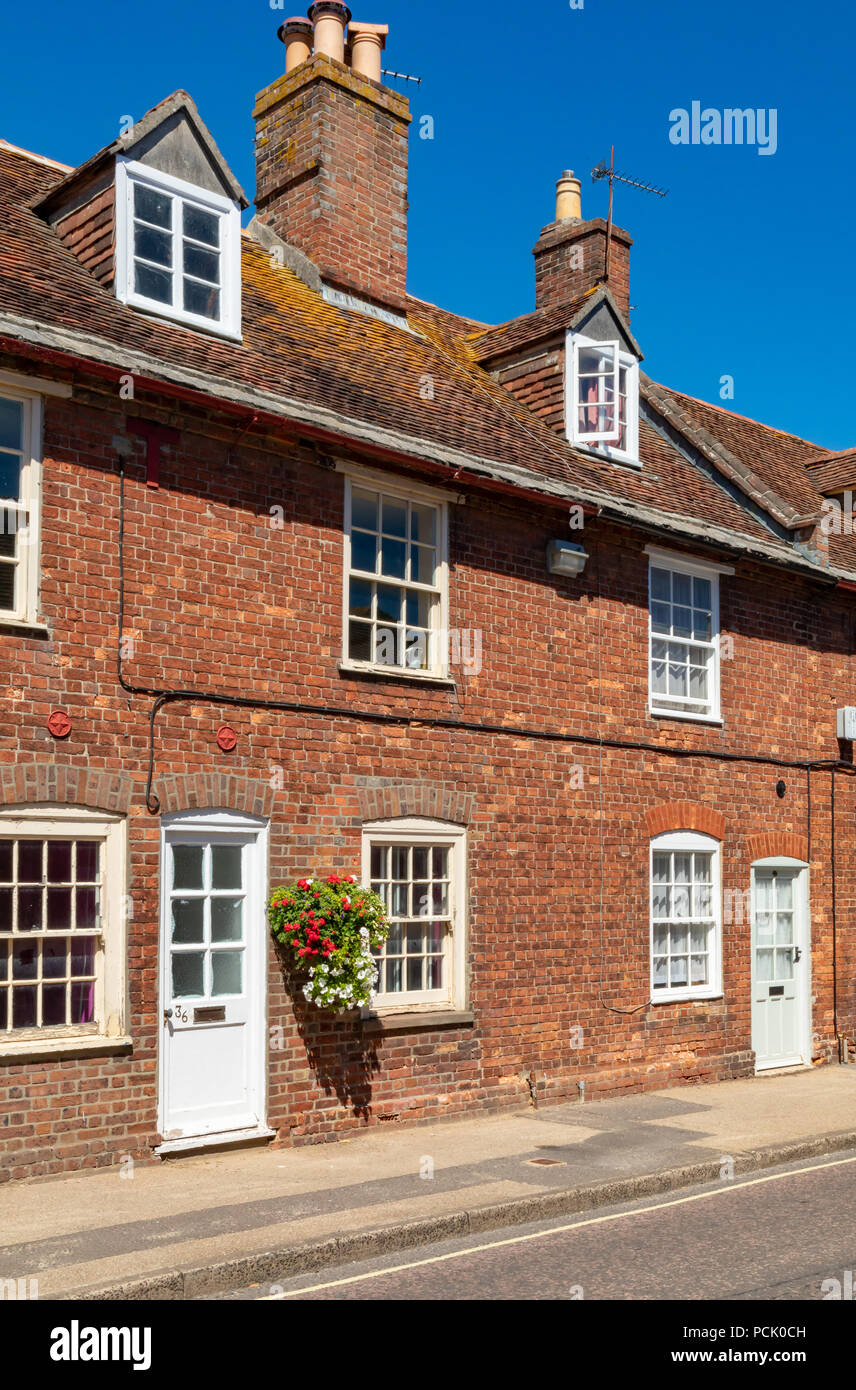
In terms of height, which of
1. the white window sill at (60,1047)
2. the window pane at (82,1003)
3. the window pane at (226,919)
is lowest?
the white window sill at (60,1047)

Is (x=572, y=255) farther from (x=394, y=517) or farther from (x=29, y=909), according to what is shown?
(x=29, y=909)

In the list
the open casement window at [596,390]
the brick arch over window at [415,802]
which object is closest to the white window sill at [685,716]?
the brick arch over window at [415,802]

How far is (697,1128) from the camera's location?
1191 cm

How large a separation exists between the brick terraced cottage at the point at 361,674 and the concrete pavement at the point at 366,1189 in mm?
582

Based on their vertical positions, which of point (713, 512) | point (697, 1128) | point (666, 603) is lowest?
point (697, 1128)

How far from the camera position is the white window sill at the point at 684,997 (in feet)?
47.2

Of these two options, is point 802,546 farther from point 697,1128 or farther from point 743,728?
point 697,1128

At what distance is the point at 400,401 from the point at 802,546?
236 inches

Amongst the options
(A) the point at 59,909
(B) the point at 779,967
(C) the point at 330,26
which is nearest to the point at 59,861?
(A) the point at 59,909

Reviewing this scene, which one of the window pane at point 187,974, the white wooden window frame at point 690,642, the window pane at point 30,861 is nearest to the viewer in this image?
the window pane at point 30,861

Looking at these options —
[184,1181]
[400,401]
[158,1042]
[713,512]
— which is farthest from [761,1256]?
[713,512]

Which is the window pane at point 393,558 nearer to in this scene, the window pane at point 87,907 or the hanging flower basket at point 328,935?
the hanging flower basket at point 328,935

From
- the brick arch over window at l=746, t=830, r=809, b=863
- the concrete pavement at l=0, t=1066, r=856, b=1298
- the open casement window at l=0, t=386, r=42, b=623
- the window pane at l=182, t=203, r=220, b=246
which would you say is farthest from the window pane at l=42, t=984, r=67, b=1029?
the brick arch over window at l=746, t=830, r=809, b=863

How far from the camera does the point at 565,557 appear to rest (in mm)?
13609
